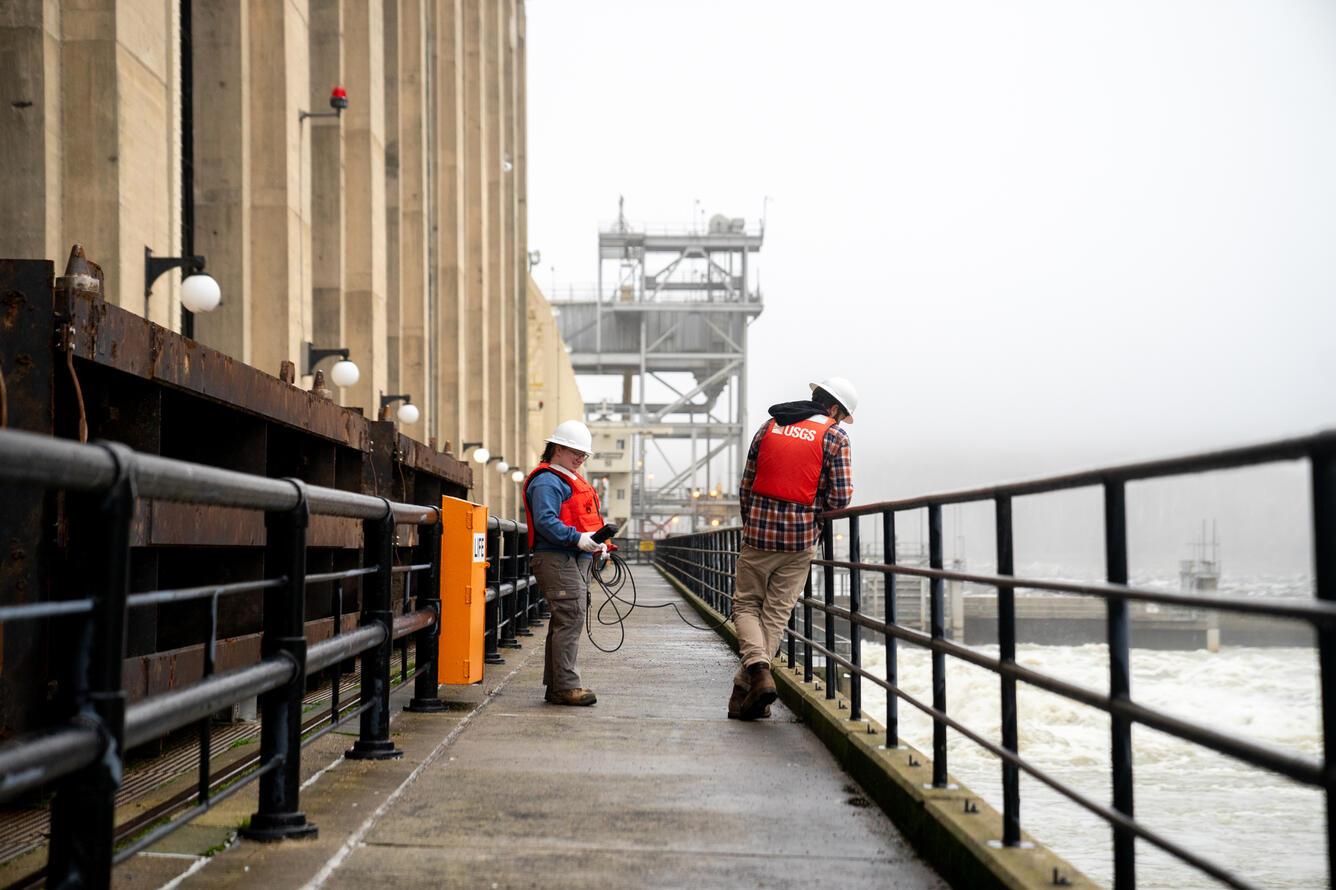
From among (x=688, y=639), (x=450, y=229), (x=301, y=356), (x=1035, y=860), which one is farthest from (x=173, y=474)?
(x=450, y=229)

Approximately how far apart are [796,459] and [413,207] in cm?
2127

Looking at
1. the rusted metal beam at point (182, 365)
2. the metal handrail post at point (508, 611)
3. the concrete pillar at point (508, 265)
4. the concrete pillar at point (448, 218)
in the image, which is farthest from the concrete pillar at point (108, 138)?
the concrete pillar at point (508, 265)

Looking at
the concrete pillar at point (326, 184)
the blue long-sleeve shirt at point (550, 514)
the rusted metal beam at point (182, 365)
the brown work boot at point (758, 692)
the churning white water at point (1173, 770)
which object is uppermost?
the concrete pillar at point (326, 184)

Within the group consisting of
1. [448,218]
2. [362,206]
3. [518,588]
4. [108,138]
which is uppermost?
[448,218]

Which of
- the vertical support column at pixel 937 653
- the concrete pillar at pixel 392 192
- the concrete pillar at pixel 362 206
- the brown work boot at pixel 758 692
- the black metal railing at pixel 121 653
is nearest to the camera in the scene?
the black metal railing at pixel 121 653

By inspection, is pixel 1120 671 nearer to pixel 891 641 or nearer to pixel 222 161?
pixel 891 641

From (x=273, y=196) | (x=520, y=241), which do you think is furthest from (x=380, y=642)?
(x=520, y=241)

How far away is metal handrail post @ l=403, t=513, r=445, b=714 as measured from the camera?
7082 mm

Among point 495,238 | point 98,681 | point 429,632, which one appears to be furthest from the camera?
point 495,238

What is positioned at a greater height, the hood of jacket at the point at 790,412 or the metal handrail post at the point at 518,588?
the hood of jacket at the point at 790,412

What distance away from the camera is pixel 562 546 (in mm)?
8656

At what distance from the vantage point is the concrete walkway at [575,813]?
4.23 metres

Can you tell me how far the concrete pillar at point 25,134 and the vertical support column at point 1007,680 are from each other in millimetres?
9603

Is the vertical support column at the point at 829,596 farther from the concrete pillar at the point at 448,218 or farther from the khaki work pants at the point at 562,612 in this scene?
the concrete pillar at the point at 448,218
